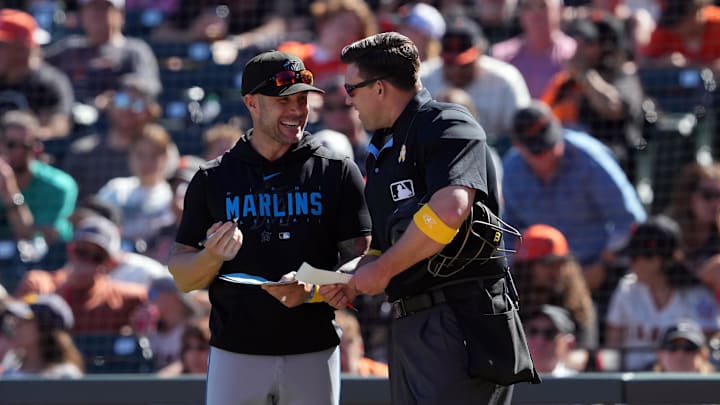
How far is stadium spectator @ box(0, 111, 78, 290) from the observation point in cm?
777

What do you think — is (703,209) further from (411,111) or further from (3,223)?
(3,223)

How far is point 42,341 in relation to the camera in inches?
261

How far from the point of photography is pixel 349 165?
409cm

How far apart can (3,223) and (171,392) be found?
272 cm

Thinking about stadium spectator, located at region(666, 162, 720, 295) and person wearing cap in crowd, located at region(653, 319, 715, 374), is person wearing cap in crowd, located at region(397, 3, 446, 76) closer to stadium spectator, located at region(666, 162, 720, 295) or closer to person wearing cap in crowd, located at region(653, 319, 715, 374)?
stadium spectator, located at region(666, 162, 720, 295)

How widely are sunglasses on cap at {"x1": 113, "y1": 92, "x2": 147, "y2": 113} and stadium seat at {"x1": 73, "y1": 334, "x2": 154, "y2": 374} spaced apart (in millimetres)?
1940

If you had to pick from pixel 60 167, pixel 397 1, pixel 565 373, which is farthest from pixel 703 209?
pixel 60 167

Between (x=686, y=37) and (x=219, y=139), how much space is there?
122 inches

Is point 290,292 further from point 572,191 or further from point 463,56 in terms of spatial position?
point 463,56

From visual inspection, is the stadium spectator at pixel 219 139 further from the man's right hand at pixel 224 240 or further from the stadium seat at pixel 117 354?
the man's right hand at pixel 224 240

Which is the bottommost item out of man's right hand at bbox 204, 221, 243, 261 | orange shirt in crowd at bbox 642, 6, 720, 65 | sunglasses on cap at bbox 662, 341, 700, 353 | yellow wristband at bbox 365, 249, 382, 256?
sunglasses on cap at bbox 662, 341, 700, 353

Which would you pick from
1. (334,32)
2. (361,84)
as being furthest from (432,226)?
(334,32)

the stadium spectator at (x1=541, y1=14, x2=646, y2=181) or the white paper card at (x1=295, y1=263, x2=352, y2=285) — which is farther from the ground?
the stadium spectator at (x1=541, y1=14, x2=646, y2=181)

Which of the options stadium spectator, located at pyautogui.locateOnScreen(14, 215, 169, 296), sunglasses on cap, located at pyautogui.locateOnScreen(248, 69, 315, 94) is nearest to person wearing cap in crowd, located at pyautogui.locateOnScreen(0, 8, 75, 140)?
stadium spectator, located at pyautogui.locateOnScreen(14, 215, 169, 296)
